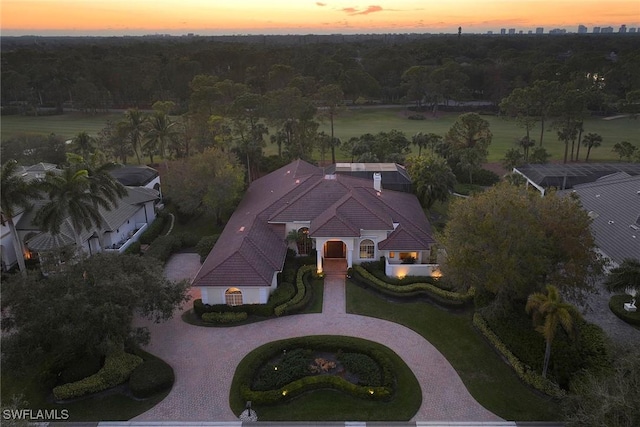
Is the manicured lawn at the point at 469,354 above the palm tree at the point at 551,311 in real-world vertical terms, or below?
below

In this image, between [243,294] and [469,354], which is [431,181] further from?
[243,294]

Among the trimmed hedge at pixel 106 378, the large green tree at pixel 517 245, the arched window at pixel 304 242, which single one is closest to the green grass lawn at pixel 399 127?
the arched window at pixel 304 242

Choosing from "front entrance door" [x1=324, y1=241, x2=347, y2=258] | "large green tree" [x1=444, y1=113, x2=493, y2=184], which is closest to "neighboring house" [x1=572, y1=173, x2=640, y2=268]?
"large green tree" [x1=444, y1=113, x2=493, y2=184]

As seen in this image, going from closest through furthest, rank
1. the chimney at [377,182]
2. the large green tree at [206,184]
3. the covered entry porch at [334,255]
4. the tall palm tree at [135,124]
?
1. the covered entry porch at [334,255]
2. the chimney at [377,182]
3. the large green tree at [206,184]
4. the tall palm tree at [135,124]

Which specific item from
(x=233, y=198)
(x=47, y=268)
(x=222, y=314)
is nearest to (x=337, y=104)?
(x=233, y=198)

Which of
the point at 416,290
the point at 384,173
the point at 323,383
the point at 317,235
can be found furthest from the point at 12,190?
the point at 384,173

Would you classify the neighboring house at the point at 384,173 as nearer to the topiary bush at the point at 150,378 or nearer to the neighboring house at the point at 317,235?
the neighboring house at the point at 317,235
